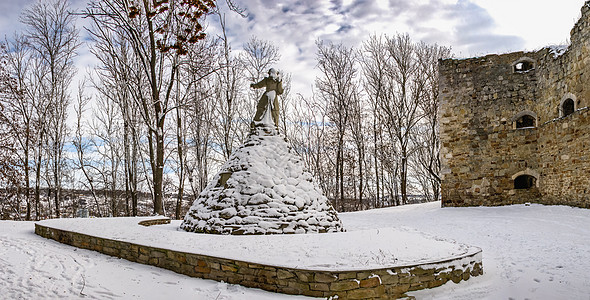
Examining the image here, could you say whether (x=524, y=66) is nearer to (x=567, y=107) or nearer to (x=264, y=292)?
(x=567, y=107)

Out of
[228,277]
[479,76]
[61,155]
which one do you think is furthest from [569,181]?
[61,155]

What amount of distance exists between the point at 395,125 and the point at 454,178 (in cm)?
659

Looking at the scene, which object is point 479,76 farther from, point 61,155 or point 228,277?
point 61,155

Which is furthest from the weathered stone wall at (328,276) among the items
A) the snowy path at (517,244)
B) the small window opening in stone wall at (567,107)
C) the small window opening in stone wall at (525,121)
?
the small window opening in stone wall at (525,121)

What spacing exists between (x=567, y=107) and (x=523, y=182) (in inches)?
116

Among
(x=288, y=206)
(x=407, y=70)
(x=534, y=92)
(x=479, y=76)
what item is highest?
(x=407, y=70)

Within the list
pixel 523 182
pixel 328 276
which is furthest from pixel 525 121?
pixel 328 276

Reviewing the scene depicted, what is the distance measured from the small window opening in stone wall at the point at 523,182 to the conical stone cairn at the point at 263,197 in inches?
331

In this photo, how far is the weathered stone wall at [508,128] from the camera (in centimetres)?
1020

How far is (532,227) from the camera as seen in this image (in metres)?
8.65

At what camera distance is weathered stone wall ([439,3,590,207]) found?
1020 centimetres

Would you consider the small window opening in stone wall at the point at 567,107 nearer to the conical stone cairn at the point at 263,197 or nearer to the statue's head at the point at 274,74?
the conical stone cairn at the point at 263,197

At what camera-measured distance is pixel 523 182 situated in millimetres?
12234

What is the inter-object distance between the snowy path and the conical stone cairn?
2910 millimetres
